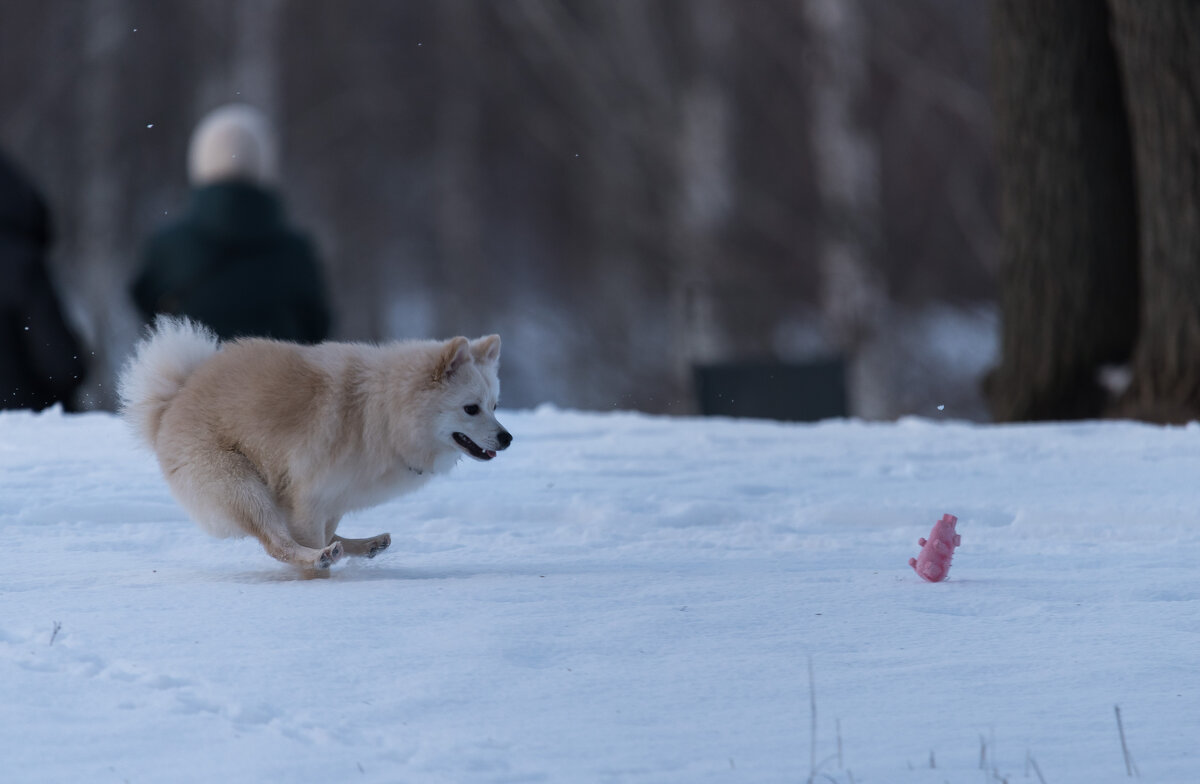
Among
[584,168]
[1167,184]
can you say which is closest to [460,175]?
[584,168]

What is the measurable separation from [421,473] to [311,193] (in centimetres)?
1784

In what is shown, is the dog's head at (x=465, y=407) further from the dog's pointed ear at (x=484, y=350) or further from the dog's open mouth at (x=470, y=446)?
the dog's pointed ear at (x=484, y=350)

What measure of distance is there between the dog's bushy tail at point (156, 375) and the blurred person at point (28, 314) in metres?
3.47

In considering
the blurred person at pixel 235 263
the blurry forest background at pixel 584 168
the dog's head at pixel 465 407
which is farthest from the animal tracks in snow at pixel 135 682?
the blurry forest background at pixel 584 168

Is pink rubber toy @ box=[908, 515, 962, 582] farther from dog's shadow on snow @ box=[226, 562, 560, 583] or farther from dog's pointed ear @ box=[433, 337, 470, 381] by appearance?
dog's pointed ear @ box=[433, 337, 470, 381]

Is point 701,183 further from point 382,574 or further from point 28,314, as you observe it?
point 382,574

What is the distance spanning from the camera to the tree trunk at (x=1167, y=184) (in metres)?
7.65

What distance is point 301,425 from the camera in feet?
14.3

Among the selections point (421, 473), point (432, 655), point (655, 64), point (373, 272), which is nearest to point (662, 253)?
point (655, 64)

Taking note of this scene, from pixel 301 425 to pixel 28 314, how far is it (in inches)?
164

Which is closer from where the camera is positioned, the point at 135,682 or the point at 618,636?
the point at 135,682

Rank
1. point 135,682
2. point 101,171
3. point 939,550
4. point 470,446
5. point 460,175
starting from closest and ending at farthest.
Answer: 1. point 135,682
2. point 939,550
3. point 470,446
4. point 460,175
5. point 101,171

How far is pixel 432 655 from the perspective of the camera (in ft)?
10.9

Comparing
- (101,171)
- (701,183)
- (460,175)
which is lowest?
(101,171)
